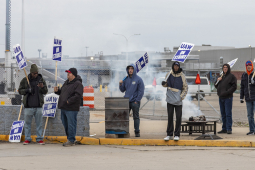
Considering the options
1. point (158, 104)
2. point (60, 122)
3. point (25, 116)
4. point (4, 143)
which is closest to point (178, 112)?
point (60, 122)

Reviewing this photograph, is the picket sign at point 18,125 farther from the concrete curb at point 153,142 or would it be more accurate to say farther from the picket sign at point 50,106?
the concrete curb at point 153,142

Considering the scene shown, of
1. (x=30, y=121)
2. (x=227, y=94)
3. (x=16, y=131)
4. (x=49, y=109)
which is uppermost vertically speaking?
(x=227, y=94)

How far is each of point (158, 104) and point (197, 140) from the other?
49.4 ft

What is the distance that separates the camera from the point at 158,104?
24266 mm

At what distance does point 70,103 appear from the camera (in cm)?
895

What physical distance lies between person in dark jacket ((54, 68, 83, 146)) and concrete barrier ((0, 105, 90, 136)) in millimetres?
725

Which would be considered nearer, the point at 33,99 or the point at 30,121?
the point at 33,99

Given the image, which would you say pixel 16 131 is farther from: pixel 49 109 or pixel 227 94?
pixel 227 94

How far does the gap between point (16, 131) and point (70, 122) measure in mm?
1710

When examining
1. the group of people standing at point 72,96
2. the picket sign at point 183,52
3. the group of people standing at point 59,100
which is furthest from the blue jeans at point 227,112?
the group of people standing at point 59,100

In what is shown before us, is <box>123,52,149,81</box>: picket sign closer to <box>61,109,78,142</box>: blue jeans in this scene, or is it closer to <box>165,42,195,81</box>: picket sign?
<box>165,42,195,81</box>: picket sign

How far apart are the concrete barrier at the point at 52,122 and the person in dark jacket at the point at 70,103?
725 millimetres

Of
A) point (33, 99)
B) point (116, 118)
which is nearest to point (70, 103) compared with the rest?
point (33, 99)

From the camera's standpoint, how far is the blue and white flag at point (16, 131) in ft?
32.2
